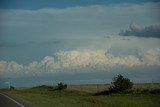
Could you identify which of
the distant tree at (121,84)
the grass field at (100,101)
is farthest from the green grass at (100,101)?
the distant tree at (121,84)

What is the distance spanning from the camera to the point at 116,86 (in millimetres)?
64188

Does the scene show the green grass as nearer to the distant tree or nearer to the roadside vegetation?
the roadside vegetation

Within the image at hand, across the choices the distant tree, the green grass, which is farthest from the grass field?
the distant tree

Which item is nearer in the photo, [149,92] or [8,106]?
[8,106]

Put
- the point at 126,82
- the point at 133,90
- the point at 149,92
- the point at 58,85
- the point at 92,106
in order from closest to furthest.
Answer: the point at 92,106, the point at 149,92, the point at 133,90, the point at 126,82, the point at 58,85

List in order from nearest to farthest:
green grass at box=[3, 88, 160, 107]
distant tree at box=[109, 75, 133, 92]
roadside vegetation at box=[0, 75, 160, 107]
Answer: green grass at box=[3, 88, 160, 107] < roadside vegetation at box=[0, 75, 160, 107] < distant tree at box=[109, 75, 133, 92]

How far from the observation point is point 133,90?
6012cm

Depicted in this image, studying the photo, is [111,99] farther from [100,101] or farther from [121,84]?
[121,84]

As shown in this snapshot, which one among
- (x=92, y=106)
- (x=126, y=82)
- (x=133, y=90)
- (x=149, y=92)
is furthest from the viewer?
(x=126, y=82)

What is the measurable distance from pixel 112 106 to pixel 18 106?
6.75 metres

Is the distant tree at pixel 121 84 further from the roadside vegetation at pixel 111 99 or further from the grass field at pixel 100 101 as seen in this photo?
the grass field at pixel 100 101

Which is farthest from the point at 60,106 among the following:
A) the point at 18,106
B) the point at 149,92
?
the point at 149,92

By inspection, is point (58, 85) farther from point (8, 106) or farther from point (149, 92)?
point (8, 106)

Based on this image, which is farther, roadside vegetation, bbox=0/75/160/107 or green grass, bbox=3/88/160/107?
roadside vegetation, bbox=0/75/160/107
